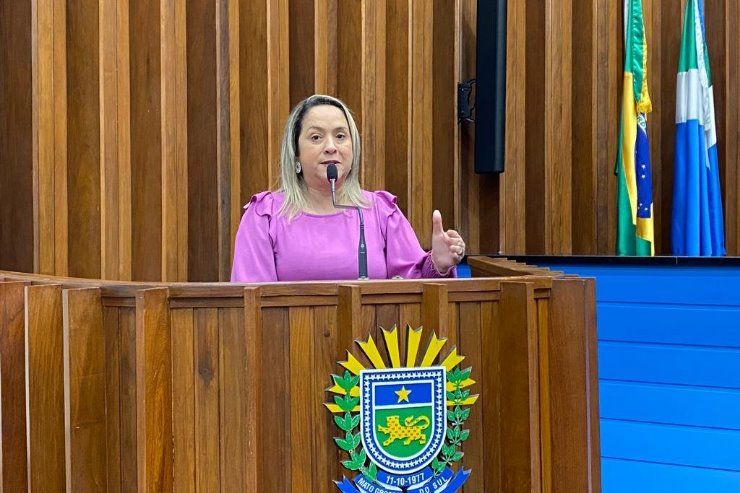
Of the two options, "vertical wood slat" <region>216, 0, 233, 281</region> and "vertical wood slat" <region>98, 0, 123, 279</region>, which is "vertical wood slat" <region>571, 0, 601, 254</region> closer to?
"vertical wood slat" <region>216, 0, 233, 281</region>

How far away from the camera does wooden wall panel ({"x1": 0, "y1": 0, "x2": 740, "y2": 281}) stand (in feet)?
9.77

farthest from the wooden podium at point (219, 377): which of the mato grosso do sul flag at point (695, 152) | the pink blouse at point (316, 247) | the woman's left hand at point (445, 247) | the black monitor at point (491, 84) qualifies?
the mato grosso do sul flag at point (695, 152)

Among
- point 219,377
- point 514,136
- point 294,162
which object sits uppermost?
point 514,136

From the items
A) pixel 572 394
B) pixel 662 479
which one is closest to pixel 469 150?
pixel 662 479

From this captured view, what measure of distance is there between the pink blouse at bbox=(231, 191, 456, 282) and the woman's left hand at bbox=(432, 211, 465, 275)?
0.22 feet

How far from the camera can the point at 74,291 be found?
5.18 feet

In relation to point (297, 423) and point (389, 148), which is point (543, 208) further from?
point (297, 423)

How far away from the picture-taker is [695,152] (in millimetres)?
5094

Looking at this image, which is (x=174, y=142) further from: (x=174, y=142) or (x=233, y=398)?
(x=233, y=398)

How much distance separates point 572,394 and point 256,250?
0.97 metres

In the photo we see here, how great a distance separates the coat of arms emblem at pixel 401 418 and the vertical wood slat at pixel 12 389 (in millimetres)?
633

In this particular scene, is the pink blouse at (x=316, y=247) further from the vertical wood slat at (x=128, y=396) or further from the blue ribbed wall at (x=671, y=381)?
the blue ribbed wall at (x=671, y=381)

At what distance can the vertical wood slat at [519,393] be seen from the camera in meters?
1.69

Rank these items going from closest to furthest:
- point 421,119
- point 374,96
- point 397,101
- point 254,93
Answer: point 254,93 → point 374,96 → point 397,101 → point 421,119
